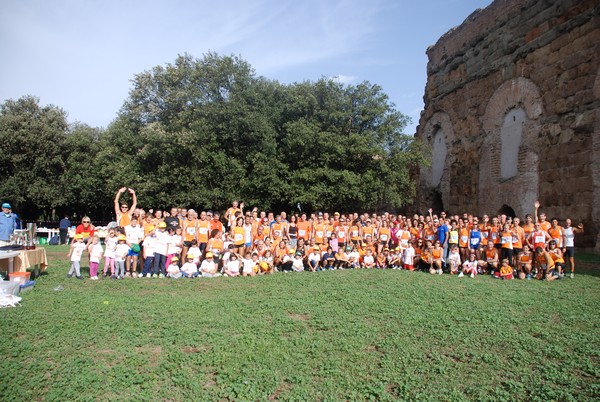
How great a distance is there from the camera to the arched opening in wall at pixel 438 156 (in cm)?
1984

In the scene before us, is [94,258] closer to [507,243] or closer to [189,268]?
[189,268]

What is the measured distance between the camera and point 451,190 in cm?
1872

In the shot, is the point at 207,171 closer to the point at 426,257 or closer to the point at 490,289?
the point at 426,257

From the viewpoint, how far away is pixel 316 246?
1155 cm

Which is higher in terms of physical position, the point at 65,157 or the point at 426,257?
the point at 65,157

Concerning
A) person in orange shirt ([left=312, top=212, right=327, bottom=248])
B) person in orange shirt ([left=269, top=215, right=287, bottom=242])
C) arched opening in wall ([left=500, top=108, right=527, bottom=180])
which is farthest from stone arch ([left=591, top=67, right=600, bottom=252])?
person in orange shirt ([left=269, top=215, right=287, bottom=242])

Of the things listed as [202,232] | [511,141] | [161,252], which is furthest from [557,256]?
[161,252]

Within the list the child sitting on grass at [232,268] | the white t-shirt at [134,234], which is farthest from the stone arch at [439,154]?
the white t-shirt at [134,234]

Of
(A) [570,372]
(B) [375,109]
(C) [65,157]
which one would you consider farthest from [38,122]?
(A) [570,372]

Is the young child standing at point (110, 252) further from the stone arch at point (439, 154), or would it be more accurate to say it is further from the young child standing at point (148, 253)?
the stone arch at point (439, 154)

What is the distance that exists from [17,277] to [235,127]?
13003mm

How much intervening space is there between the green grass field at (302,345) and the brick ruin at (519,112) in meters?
6.32

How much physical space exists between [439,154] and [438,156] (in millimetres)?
122

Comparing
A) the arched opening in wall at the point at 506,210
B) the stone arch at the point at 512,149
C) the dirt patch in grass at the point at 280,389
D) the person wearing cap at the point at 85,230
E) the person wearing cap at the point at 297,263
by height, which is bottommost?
the dirt patch in grass at the point at 280,389
